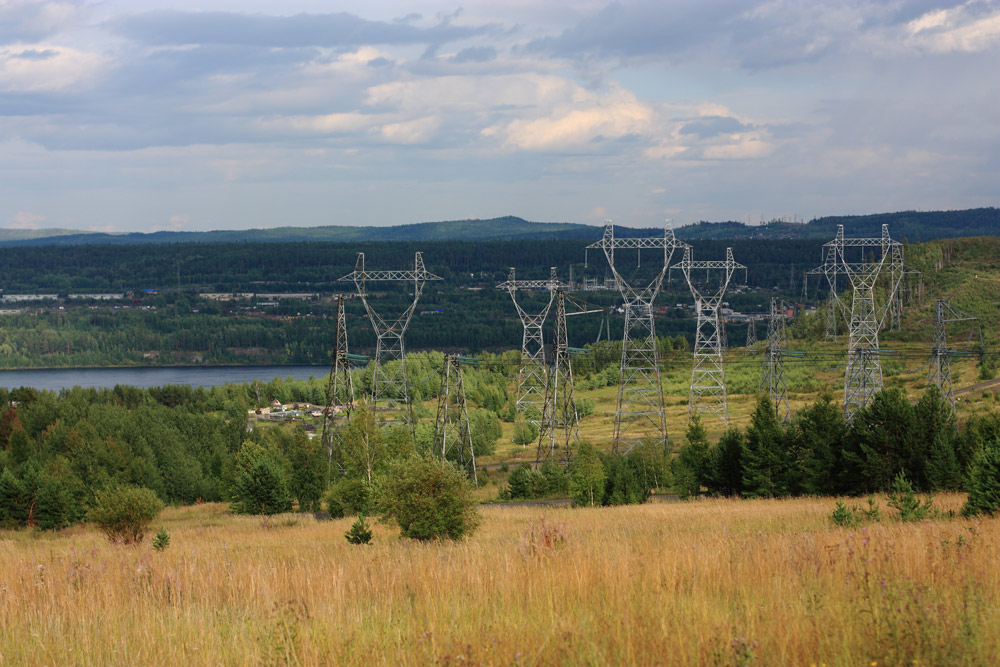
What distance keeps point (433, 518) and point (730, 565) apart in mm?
10524

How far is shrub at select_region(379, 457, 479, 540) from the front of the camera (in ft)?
58.1

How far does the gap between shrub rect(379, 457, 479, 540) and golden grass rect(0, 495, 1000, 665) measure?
7.88 meters

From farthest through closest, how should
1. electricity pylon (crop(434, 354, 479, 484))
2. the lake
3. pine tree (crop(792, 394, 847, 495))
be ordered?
the lake
electricity pylon (crop(434, 354, 479, 484))
pine tree (crop(792, 394, 847, 495))

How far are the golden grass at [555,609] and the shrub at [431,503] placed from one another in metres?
7.88

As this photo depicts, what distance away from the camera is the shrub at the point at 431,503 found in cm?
1772

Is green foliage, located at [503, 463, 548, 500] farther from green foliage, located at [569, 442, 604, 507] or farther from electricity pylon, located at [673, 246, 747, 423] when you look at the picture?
electricity pylon, located at [673, 246, 747, 423]

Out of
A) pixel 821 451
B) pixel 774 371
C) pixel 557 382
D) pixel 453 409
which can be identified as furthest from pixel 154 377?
pixel 821 451

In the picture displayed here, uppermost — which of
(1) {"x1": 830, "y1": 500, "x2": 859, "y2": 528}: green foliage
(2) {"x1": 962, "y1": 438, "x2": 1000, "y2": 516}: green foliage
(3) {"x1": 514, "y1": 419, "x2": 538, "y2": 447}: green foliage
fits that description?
(1) {"x1": 830, "y1": 500, "x2": 859, "y2": 528}: green foliage

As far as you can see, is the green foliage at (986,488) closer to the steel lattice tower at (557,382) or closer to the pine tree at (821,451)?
the pine tree at (821,451)

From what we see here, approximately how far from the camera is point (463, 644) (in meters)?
5.55

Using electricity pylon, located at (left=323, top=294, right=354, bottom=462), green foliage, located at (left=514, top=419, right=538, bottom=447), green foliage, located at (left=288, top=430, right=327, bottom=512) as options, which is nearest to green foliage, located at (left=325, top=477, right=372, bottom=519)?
electricity pylon, located at (left=323, top=294, right=354, bottom=462)

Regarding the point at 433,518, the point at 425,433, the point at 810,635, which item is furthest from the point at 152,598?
the point at 425,433

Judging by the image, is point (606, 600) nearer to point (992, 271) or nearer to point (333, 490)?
point (333, 490)

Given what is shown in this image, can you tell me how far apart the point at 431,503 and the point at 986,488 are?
1100 cm
